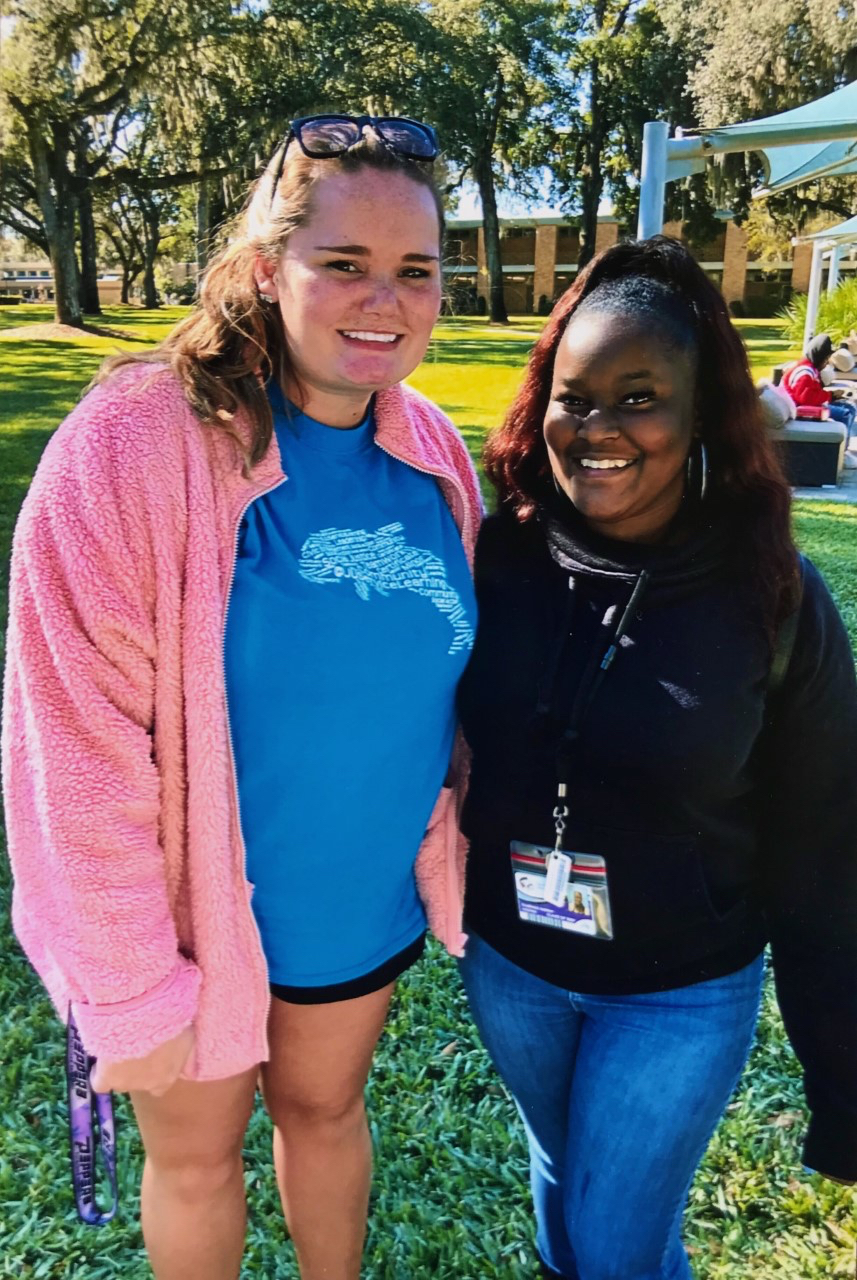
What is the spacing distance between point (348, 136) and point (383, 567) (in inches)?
27.3

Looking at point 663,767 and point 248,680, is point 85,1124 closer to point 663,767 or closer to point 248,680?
point 248,680

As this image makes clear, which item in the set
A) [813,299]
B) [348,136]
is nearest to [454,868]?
[348,136]

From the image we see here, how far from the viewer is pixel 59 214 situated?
22453 millimetres

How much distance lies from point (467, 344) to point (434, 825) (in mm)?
22531

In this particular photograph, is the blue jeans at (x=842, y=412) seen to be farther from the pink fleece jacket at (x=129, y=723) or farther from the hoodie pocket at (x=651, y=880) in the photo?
the pink fleece jacket at (x=129, y=723)

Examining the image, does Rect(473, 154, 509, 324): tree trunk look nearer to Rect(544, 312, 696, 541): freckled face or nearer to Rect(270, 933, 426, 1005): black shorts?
Rect(544, 312, 696, 541): freckled face

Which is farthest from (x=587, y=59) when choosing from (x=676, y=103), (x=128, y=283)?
(x=128, y=283)

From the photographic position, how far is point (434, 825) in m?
1.86

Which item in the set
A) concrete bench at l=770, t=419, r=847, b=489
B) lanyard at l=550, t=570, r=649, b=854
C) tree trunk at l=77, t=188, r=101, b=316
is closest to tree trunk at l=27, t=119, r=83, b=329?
tree trunk at l=77, t=188, r=101, b=316

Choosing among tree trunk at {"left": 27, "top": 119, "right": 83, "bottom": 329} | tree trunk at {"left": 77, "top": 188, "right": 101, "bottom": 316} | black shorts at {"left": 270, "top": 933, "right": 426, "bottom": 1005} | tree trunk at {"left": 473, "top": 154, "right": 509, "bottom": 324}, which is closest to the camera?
black shorts at {"left": 270, "top": 933, "right": 426, "bottom": 1005}

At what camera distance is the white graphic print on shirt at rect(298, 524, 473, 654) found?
1.58 metres

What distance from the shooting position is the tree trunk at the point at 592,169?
1415 inches

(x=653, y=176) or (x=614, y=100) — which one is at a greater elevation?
(x=614, y=100)

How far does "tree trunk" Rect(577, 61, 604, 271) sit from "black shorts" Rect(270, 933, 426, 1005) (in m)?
36.7
